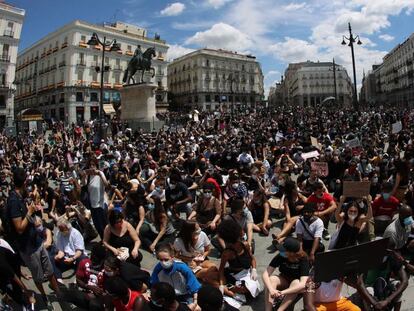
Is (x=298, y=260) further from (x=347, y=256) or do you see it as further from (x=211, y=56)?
(x=211, y=56)

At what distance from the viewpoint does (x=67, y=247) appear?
5910mm

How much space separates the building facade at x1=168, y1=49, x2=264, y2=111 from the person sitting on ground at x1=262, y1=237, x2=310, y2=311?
79.5 metres

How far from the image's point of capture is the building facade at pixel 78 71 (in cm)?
6138

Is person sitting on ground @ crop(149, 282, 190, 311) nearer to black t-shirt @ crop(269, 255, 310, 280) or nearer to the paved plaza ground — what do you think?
black t-shirt @ crop(269, 255, 310, 280)

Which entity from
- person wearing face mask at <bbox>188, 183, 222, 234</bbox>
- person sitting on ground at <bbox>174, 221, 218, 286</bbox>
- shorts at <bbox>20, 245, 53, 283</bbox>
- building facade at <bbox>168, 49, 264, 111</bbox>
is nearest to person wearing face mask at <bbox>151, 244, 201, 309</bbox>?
person sitting on ground at <bbox>174, 221, 218, 286</bbox>

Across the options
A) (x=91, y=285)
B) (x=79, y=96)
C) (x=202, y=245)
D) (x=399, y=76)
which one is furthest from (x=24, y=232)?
(x=399, y=76)

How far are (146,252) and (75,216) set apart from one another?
164 cm

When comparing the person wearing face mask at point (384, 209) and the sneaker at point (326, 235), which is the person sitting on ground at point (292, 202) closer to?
the sneaker at point (326, 235)

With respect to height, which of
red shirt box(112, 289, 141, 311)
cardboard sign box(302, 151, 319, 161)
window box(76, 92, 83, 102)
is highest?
window box(76, 92, 83, 102)

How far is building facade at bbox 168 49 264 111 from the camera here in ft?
291

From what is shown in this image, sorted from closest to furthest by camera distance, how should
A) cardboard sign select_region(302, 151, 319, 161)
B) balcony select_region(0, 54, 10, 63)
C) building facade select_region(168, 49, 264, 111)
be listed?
1. cardboard sign select_region(302, 151, 319, 161)
2. balcony select_region(0, 54, 10, 63)
3. building facade select_region(168, 49, 264, 111)

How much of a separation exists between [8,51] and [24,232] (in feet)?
173

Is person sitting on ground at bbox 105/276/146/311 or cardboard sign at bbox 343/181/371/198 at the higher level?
cardboard sign at bbox 343/181/371/198

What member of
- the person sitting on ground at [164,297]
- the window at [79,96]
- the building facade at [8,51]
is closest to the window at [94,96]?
the window at [79,96]
